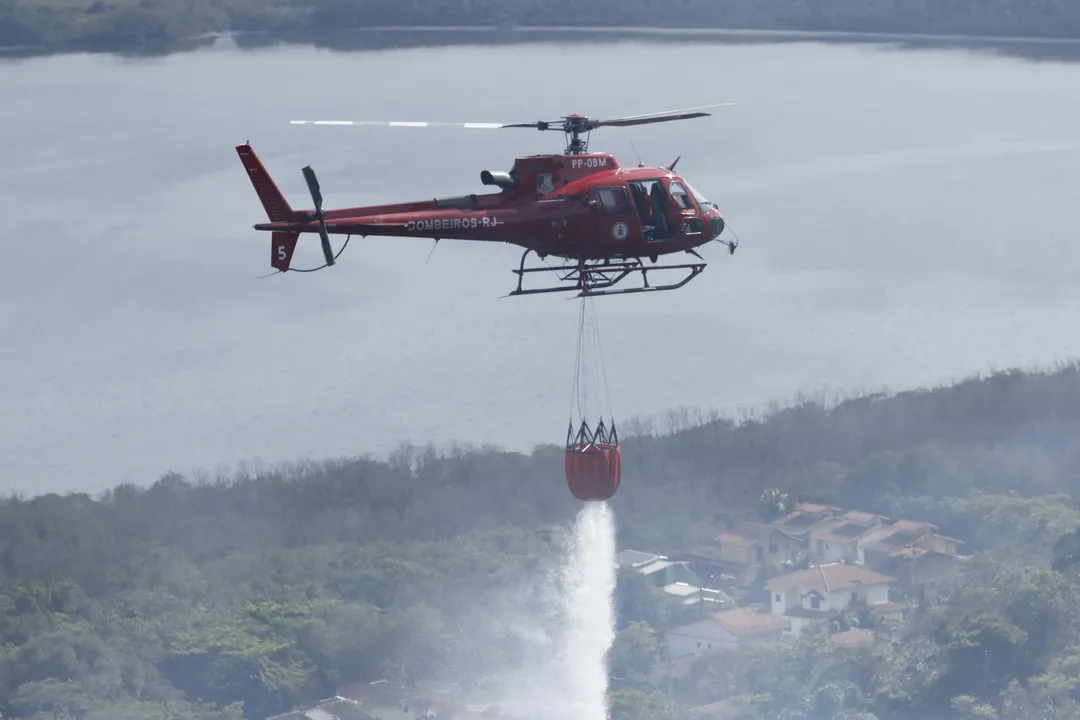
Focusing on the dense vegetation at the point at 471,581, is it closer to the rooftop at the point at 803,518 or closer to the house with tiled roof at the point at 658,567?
the rooftop at the point at 803,518

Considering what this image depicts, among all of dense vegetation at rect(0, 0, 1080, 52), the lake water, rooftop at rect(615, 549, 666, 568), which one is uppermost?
dense vegetation at rect(0, 0, 1080, 52)

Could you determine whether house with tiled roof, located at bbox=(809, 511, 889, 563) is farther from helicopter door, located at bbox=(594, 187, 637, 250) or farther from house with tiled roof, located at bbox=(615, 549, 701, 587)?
helicopter door, located at bbox=(594, 187, 637, 250)

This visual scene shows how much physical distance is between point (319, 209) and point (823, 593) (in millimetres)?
38058

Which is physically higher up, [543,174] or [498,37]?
[498,37]

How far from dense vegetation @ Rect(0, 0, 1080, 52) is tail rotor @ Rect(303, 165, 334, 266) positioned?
65843 millimetres

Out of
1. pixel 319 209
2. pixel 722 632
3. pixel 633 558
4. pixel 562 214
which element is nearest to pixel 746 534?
pixel 633 558

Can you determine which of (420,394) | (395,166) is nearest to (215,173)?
(395,166)

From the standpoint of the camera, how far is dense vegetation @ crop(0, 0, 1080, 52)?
86.7m

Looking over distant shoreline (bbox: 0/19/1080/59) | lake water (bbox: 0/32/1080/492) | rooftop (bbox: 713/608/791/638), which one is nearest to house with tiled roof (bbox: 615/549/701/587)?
rooftop (bbox: 713/608/791/638)

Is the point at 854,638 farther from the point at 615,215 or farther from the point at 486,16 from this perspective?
the point at 486,16

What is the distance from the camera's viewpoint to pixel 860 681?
164ft

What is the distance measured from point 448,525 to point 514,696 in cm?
1174

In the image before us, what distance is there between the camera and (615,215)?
22375 millimetres

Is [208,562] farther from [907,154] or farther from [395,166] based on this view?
[907,154]
